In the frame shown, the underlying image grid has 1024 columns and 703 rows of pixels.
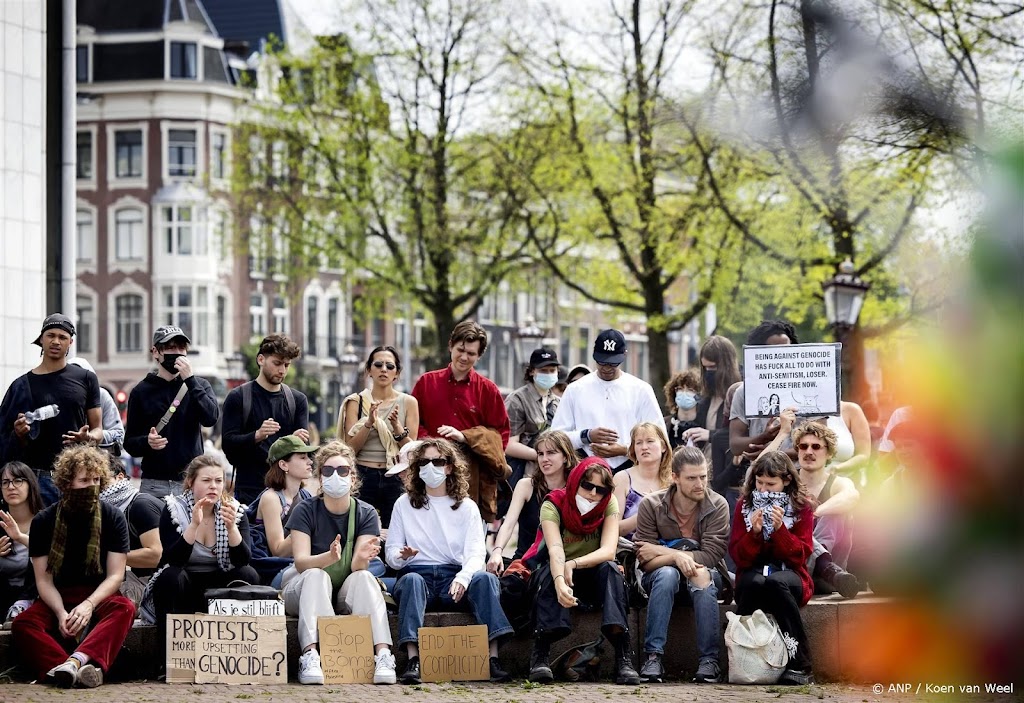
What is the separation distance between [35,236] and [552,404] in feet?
27.1

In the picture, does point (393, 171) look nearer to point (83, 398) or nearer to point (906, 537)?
point (83, 398)

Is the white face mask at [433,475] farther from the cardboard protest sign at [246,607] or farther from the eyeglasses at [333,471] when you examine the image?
the cardboard protest sign at [246,607]

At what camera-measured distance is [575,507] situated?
32.7 feet

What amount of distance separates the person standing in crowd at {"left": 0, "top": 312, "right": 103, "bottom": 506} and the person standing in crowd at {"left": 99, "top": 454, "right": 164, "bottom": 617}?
0.62 m

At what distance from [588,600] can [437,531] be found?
1067mm

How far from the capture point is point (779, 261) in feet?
95.9

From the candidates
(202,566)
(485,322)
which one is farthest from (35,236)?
(485,322)

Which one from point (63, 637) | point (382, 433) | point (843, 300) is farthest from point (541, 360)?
point (843, 300)

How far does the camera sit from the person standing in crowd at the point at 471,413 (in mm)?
10844

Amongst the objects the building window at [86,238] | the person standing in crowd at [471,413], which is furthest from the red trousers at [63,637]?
the building window at [86,238]

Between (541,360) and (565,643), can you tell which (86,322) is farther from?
(565,643)

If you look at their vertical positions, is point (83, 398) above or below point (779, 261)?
below

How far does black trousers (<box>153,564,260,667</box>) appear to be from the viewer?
31.1 feet

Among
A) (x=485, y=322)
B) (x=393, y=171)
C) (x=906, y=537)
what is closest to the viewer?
(x=906, y=537)
